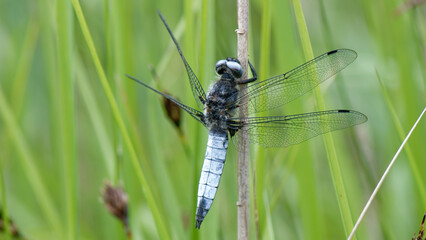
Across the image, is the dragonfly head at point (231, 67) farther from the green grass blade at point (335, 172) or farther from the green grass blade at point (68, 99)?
the green grass blade at point (68, 99)

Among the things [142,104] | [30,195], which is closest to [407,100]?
[142,104]

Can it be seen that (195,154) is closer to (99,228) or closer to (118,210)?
(118,210)

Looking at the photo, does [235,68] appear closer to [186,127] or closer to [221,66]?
[221,66]

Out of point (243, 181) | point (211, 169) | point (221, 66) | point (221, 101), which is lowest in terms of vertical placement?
point (243, 181)

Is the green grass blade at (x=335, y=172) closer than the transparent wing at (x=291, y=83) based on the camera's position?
Yes

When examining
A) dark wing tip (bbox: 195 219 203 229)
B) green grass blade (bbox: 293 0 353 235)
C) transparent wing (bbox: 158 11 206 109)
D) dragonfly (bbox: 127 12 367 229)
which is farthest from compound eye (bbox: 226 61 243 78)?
dark wing tip (bbox: 195 219 203 229)

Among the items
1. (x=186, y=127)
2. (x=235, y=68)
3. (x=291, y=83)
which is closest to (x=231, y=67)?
(x=235, y=68)

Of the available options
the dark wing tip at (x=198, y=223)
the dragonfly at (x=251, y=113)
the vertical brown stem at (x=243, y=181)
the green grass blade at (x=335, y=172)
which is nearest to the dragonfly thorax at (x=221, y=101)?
the dragonfly at (x=251, y=113)
